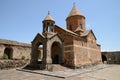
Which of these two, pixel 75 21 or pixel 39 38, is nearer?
pixel 39 38

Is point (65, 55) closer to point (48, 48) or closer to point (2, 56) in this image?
point (48, 48)

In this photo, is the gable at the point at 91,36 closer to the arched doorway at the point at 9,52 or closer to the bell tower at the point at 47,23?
the bell tower at the point at 47,23

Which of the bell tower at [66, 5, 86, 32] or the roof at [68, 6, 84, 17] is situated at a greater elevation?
the roof at [68, 6, 84, 17]

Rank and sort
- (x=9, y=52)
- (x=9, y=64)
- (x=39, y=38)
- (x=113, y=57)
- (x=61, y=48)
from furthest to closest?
(x=113, y=57), (x=9, y=52), (x=61, y=48), (x=9, y=64), (x=39, y=38)

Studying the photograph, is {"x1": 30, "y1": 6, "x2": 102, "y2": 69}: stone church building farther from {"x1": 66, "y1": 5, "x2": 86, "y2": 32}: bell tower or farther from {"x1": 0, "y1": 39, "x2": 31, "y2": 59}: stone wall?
{"x1": 0, "y1": 39, "x2": 31, "y2": 59}: stone wall

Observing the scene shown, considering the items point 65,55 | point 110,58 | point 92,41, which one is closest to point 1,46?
point 65,55

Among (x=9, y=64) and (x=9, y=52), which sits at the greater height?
(x=9, y=52)

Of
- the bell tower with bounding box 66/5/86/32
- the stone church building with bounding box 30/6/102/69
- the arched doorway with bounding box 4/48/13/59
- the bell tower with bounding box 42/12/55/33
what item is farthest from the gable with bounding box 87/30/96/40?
the arched doorway with bounding box 4/48/13/59

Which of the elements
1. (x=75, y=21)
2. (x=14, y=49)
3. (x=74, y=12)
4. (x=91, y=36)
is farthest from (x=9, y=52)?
(x=91, y=36)

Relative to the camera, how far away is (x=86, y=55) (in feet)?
65.7

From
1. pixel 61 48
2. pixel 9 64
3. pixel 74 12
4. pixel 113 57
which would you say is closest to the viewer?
Result: pixel 9 64

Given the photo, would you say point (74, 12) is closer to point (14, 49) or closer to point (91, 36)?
point (91, 36)

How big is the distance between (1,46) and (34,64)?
9778mm

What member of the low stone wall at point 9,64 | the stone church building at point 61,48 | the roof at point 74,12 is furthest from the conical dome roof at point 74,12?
the low stone wall at point 9,64
